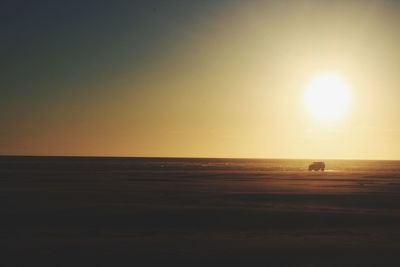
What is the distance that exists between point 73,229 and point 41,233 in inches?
61.2

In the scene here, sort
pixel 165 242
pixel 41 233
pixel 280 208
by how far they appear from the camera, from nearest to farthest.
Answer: pixel 165 242 → pixel 41 233 → pixel 280 208

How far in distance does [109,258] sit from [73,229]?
A: 6.32 m

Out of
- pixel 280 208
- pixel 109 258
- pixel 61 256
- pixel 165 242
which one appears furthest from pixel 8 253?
pixel 280 208

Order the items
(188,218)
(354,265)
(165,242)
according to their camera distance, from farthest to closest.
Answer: (188,218) → (165,242) → (354,265)

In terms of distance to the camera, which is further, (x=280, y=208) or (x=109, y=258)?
(x=280, y=208)

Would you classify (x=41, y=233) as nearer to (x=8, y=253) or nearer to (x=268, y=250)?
(x=8, y=253)

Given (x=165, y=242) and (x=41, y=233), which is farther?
(x=41, y=233)

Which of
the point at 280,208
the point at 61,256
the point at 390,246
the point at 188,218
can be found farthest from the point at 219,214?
the point at 61,256

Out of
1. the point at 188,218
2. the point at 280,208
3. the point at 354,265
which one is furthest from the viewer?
the point at 280,208

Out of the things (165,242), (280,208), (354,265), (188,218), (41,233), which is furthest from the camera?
(280,208)

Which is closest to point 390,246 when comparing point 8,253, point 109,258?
point 109,258

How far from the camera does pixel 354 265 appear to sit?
1611cm

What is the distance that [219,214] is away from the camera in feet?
92.3

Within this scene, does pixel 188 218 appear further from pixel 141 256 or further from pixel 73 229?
pixel 141 256
